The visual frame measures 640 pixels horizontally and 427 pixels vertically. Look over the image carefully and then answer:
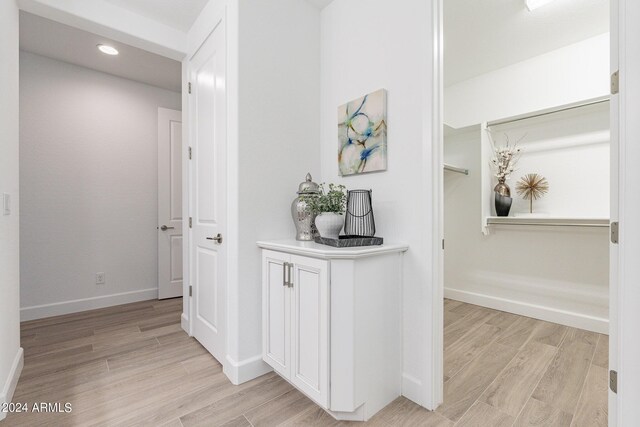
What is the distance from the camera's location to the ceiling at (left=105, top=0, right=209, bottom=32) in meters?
2.19

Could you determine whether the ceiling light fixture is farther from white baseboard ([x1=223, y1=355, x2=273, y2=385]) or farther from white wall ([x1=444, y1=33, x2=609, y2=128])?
white baseboard ([x1=223, y1=355, x2=273, y2=385])

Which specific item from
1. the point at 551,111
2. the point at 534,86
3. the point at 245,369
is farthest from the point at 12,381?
the point at 534,86

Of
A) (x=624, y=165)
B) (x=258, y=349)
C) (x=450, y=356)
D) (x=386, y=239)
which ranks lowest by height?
(x=450, y=356)

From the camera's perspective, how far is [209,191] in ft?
7.29

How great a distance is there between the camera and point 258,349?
1927 mm

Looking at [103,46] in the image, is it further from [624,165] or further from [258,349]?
[624,165]

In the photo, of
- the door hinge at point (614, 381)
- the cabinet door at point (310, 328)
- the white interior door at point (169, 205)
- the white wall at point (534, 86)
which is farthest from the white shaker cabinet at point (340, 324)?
the white wall at point (534, 86)

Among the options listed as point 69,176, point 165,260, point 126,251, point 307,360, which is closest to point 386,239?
point 307,360

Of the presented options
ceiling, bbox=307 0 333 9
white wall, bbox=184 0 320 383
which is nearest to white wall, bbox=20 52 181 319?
white wall, bbox=184 0 320 383

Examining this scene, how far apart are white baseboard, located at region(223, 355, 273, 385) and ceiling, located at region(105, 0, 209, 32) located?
2.50 m

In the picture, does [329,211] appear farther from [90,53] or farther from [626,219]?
[90,53]

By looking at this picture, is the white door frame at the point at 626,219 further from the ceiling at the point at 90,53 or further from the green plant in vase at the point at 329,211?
the ceiling at the point at 90,53

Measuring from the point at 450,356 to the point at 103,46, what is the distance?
12.8 ft

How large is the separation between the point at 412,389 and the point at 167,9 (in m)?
3.06
